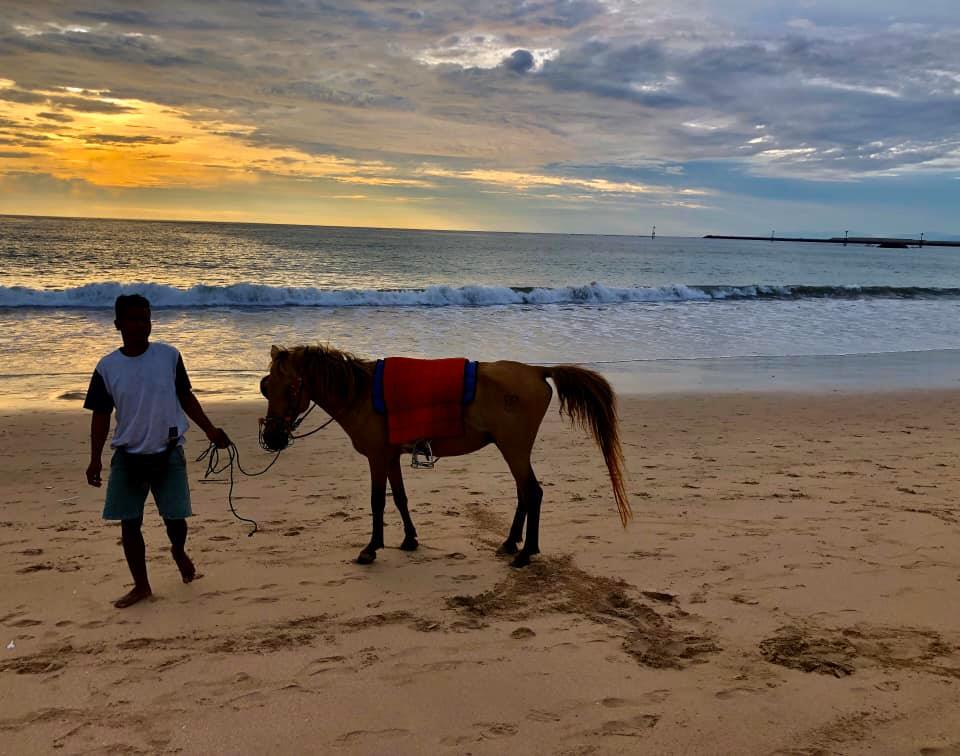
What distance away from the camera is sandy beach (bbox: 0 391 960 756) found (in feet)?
9.19

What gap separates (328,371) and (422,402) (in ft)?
2.04

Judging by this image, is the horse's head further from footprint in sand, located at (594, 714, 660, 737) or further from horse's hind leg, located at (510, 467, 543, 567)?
footprint in sand, located at (594, 714, 660, 737)

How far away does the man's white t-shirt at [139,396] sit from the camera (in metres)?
3.68

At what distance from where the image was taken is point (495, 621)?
373 centimetres

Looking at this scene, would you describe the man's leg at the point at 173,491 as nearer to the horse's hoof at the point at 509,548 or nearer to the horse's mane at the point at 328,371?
the horse's mane at the point at 328,371

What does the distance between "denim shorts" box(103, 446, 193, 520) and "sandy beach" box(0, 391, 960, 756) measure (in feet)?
1.66

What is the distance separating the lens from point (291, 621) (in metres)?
3.71

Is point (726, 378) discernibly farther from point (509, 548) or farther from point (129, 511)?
point (129, 511)

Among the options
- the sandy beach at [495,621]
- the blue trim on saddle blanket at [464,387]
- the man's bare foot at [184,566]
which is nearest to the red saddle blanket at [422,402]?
the blue trim on saddle blanket at [464,387]

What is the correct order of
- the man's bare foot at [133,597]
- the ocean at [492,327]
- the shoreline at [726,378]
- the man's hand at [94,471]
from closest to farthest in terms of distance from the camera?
1. the man's hand at [94,471]
2. the man's bare foot at [133,597]
3. the shoreline at [726,378]
4. the ocean at [492,327]

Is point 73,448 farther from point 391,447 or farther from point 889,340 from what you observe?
point 889,340

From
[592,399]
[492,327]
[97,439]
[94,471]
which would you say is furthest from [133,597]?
[492,327]

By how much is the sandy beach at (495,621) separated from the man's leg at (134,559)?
7 cm

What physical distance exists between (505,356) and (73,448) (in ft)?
27.5
